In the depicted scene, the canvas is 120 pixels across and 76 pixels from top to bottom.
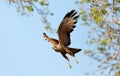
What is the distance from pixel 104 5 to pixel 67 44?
7.35 metres

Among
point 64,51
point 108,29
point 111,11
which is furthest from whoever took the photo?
point 108,29

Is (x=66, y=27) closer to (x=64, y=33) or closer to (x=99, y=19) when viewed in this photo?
(x=64, y=33)

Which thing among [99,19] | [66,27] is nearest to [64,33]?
[66,27]

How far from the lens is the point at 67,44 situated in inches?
334

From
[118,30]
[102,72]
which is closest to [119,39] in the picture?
[118,30]

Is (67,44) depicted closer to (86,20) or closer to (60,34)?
(60,34)

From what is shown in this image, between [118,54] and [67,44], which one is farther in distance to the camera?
[118,54]

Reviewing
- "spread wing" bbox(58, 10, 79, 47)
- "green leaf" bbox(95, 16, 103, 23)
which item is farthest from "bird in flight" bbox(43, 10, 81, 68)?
"green leaf" bbox(95, 16, 103, 23)

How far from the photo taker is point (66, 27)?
850 cm

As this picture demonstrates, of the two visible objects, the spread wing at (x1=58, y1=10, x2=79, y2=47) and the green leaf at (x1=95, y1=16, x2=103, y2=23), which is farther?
the green leaf at (x1=95, y1=16, x2=103, y2=23)

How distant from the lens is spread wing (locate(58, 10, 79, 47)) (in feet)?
27.8

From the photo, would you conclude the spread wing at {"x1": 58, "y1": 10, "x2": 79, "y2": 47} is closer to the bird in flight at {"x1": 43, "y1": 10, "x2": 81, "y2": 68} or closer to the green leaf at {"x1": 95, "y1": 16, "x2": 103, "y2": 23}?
the bird in flight at {"x1": 43, "y1": 10, "x2": 81, "y2": 68}

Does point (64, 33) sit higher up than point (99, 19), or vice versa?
point (99, 19)

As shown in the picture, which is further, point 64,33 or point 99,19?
point 99,19
